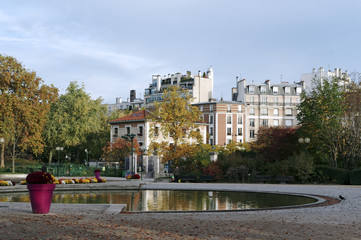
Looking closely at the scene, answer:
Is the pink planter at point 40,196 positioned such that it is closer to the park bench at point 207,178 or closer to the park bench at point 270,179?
the park bench at point 270,179

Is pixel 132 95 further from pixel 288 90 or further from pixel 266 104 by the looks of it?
pixel 288 90

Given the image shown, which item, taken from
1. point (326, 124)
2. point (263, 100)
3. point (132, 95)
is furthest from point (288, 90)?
point (326, 124)

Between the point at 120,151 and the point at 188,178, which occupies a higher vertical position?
the point at 120,151

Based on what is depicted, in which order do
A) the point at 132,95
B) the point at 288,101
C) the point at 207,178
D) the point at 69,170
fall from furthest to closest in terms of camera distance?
the point at 132,95 → the point at 288,101 → the point at 69,170 → the point at 207,178

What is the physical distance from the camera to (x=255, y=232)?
983cm

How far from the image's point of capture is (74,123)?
6347 cm

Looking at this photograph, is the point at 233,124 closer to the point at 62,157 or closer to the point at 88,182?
the point at 62,157

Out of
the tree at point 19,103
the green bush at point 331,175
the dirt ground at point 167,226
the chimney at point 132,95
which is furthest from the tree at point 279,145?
the chimney at point 132,95

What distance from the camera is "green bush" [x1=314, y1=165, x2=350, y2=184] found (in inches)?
1364

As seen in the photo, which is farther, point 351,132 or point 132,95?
point 132,95

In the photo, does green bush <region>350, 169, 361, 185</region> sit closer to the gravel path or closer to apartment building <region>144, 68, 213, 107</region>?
the gravel path

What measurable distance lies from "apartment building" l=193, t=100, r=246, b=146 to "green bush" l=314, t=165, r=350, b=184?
184ft

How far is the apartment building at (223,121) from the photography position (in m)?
92.4

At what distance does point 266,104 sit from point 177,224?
89.3 m
